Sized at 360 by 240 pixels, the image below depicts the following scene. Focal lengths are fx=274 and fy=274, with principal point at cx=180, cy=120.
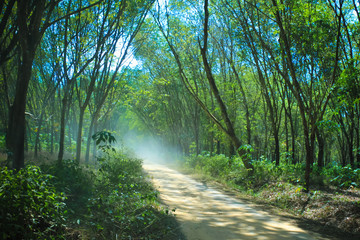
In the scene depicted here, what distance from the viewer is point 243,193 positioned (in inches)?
359

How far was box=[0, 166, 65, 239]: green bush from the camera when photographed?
302 cm

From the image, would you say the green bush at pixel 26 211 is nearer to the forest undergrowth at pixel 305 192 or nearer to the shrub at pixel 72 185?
the shrub at pixel 72 185

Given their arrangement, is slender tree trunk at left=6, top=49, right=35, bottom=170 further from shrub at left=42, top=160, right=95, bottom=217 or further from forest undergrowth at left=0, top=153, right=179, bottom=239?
forest undergrowth at left=0, top=153, right=179, bottom=239

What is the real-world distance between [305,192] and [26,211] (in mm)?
6537

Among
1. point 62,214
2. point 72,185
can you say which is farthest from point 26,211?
point 72,185

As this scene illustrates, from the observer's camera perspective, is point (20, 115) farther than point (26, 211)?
Yes

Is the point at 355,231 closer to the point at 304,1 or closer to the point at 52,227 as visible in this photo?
the point at 52,227

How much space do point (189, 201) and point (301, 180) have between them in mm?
3360

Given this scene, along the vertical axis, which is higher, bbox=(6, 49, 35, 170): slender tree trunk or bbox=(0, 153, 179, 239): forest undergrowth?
bbox=(6, 49, 35, 170): slender tree trunk

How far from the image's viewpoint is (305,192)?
723 cm

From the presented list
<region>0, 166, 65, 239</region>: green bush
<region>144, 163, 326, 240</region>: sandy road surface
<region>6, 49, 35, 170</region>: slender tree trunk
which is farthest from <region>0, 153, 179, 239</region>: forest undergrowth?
<region>6, 49, 35, 170</region>: slender tree trunk

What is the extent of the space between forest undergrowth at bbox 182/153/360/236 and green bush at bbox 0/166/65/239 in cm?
469

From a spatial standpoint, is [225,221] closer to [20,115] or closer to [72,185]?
[72,185]

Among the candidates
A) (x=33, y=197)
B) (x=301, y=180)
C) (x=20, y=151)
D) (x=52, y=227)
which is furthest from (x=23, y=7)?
(x=301, y=180)
